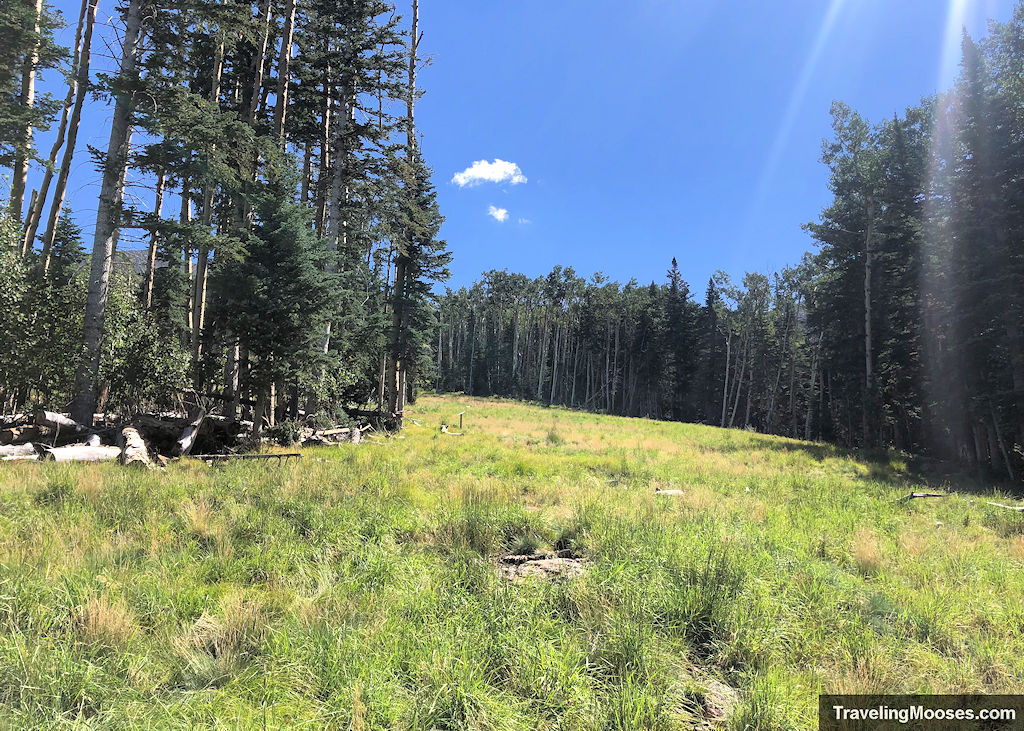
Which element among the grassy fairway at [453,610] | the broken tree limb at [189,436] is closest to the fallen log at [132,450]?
A: the broken tree limb at [189,436]

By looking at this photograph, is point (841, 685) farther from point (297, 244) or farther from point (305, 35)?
point (305, 35)

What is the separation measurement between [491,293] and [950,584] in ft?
240

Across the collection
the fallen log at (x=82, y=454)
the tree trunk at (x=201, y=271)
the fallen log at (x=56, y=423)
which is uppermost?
the tree trunk at (x=201, y=271)

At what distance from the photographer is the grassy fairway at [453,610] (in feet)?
8.05

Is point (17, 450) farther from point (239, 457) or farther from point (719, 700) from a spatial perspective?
point (719, 700)

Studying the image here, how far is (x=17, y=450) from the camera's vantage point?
25.6 feet

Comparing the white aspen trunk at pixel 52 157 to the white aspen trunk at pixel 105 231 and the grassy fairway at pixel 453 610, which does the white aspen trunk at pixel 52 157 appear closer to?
the white aspen trunk at pixel 105 231

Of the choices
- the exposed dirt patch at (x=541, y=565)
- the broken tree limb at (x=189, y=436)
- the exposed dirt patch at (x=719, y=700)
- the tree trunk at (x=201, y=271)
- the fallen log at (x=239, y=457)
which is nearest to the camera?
the exposed dirt patch at (x=719, y=700)

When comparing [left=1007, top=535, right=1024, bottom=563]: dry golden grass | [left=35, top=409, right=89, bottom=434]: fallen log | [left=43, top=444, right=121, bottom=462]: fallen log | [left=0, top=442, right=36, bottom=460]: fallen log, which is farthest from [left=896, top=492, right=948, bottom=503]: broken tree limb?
[left=35, top=409, right=89, bottom=434]: fallen log

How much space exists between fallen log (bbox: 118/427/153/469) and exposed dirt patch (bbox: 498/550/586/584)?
7583 mm

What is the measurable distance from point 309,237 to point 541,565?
1056cm

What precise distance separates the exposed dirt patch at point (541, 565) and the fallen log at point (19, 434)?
10.6 metres

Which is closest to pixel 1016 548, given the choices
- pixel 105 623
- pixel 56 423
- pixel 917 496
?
pixel 917 496

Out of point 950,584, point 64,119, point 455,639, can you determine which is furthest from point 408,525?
point 64,119
